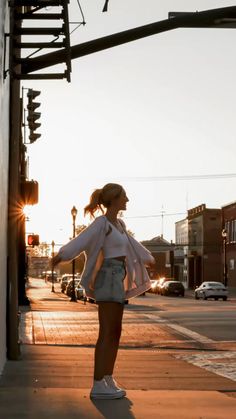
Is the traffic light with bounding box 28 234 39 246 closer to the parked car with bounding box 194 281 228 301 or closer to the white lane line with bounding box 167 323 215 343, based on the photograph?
the white lane line with bounding box 167 323 215 343

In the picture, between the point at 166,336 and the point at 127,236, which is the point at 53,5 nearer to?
the point at 127,236

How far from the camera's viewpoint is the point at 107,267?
6.94m

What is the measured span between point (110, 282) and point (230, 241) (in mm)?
73957

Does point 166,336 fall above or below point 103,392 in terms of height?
below

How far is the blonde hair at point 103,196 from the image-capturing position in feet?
23.0

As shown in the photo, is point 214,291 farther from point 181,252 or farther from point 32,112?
point 181,252

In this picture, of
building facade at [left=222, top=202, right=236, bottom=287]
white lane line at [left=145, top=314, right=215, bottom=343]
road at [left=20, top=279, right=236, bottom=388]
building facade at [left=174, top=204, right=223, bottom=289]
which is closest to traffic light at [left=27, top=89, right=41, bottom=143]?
road at [left=20, top=279, right=236, bottom=388]

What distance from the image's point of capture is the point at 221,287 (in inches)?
2196

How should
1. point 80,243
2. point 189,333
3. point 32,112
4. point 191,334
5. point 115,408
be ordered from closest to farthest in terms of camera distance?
1. point 115,408
2. point 80,243
3. point 191,334
4. point 189,333
5. point 32,112

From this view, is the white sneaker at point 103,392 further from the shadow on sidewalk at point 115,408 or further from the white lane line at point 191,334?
the white lane line at point 191,334

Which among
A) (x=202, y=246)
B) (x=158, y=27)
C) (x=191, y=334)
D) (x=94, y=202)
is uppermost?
(x=202, y=246)

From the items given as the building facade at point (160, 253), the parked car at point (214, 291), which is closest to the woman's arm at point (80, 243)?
the parked car at point (214, 291)

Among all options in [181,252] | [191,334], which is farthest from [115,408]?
[181,252]

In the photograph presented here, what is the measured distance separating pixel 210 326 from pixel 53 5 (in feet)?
40.6
